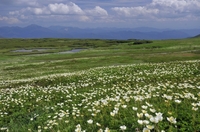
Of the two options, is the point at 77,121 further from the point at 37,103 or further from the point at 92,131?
the point at 37,103

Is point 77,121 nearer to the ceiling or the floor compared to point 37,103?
nearer to the ceiling

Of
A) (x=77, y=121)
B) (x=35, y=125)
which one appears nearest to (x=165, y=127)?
(x=77, y=121)

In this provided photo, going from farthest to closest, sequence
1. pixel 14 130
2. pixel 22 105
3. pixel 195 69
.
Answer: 1. pixel 195 69
2. pixel 22 105
3. pixel 14 130

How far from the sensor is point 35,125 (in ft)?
26.1

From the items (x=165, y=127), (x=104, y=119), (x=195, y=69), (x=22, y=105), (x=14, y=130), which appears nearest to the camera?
(x=165, y=127)

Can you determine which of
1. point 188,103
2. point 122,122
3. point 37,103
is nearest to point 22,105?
point 37,103

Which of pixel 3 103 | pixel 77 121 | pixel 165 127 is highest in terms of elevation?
pixel 165 127

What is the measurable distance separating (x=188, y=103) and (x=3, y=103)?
10469 millimetres

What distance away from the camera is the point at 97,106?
796 cm

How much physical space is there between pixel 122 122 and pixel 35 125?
3.77 metres

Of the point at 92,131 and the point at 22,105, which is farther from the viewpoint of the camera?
the point at 22,105

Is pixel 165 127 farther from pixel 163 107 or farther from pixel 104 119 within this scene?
pixel 104 119

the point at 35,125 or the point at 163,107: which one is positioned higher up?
the point at 163,107

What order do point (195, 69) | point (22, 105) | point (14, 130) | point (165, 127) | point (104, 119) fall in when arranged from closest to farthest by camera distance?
point (165, 127)
point (104, 119)
point (14, 130)
point (22, 105)
point (195, 69)
